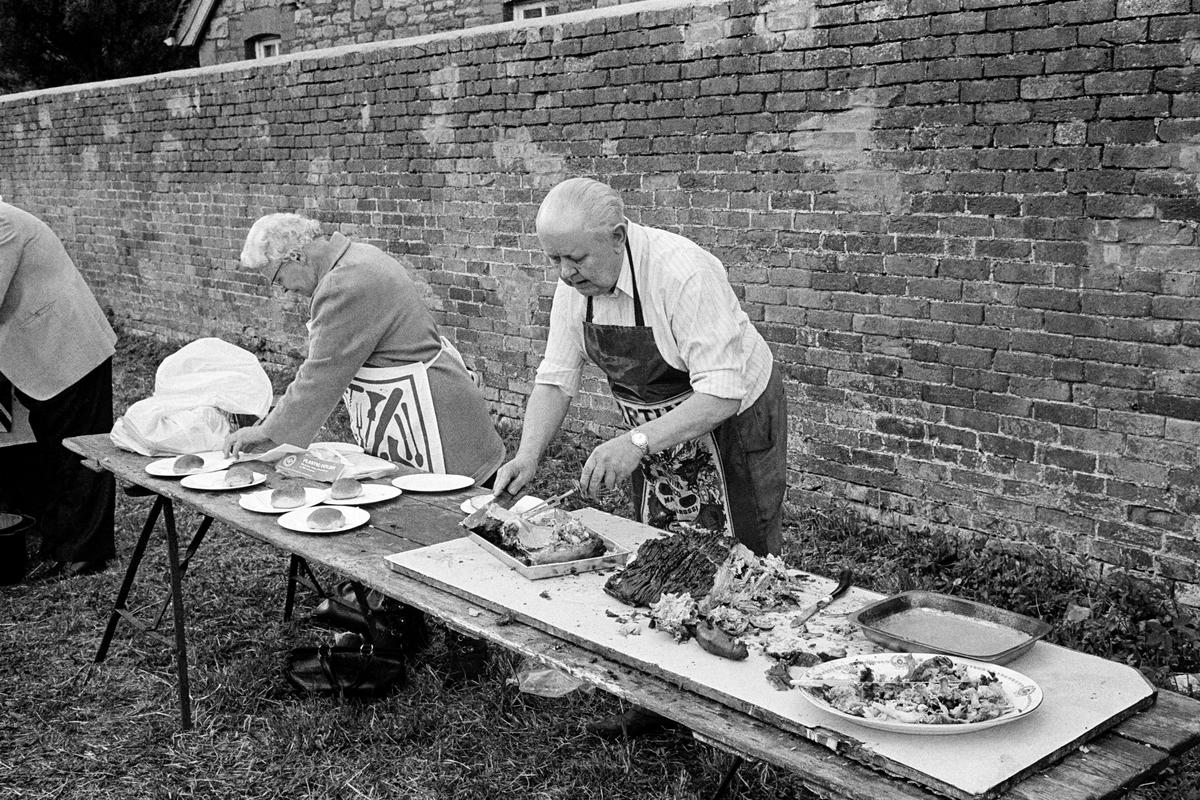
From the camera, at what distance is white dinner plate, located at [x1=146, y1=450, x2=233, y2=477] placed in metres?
4.34

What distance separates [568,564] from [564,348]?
0.88 metres

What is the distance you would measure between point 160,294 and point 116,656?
24.8 feet

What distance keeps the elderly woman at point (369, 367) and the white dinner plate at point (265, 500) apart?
0.40 meters

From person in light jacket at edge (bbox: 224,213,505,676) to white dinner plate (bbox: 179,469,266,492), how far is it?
0.18m

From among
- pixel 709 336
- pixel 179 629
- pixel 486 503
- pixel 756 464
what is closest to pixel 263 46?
pixel 179 629

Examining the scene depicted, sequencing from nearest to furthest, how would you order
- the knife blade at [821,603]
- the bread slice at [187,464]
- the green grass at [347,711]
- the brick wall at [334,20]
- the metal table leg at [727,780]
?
the knife blade at [821,603], the metal table leg at [727,780], the green grass at [347,711], the bread slice at [187,464], the brick wall at [334,20]

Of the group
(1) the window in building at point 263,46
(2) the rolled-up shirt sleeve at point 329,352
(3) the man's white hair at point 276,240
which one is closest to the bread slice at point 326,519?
(2) the rolled-up shirt sleeve at point 329,352

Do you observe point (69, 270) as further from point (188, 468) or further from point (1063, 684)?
point (1063, 684)

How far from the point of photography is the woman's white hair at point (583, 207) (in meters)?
3.23

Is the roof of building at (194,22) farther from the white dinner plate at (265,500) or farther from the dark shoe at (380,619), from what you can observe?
the white dinner plate at (265,500)

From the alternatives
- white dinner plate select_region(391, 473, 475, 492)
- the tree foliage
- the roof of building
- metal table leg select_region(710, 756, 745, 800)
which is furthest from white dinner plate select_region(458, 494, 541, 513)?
the tree foliage

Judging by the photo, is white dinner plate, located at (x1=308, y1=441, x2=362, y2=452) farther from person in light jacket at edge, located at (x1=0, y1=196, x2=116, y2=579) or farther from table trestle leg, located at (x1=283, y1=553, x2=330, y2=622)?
person in light jacket at edge, located at (x1=0, y1=196, x2=116, y2=579)

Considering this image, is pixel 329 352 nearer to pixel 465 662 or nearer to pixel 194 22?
pixel 465 662

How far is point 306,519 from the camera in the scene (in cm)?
379
